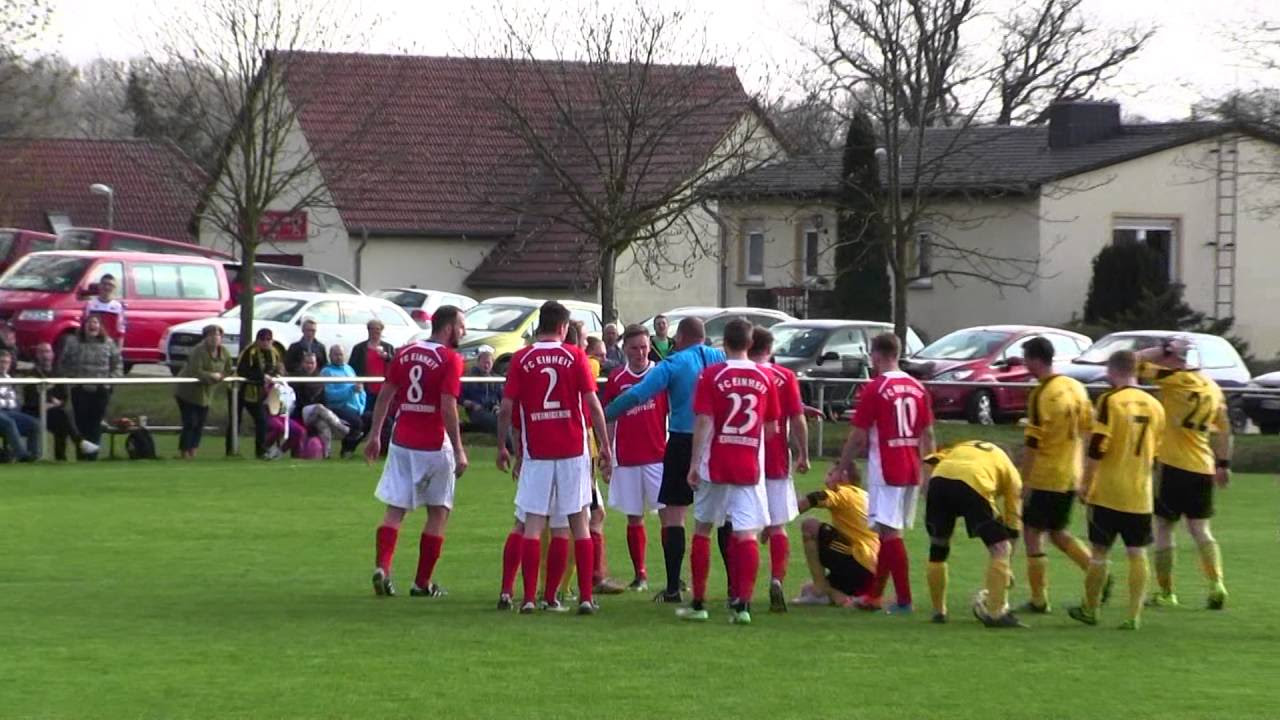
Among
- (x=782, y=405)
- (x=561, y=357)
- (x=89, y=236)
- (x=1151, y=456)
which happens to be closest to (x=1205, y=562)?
(x=1151, y=456)

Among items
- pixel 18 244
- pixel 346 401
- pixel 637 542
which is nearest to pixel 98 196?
pixel 18 244

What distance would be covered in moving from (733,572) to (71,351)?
52.2 ft

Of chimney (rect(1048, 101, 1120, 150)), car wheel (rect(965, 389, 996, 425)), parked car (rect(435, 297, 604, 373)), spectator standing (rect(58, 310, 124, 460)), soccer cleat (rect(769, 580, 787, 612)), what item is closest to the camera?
soccer cleat (rect(769, 580, 787, 612))

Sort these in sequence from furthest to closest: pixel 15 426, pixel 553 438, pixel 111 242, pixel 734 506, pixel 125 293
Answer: pixel 111 242, pixel 125 293, pixel 15 426, pixel 553 438, pixel 734 506

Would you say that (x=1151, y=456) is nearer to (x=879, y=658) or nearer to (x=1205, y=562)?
(x=1205, y=562)

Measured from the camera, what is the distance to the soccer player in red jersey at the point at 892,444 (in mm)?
13883

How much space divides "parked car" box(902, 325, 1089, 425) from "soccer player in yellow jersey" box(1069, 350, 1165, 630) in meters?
16.6

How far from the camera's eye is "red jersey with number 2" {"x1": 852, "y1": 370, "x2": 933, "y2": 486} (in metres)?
13.9

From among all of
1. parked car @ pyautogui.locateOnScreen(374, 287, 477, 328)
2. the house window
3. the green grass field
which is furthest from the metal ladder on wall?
the green grass field

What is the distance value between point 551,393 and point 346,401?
1512cm

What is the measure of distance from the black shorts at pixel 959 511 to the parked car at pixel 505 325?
2042 cm

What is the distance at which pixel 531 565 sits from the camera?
44.9 feet

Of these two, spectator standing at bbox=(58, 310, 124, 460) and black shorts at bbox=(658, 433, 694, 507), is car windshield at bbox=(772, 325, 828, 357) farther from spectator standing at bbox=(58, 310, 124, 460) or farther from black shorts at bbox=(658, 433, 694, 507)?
black shorts at bbox=(658, 433, 694, 507)

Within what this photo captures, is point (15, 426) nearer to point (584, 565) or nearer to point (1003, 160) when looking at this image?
point (584, 565)
